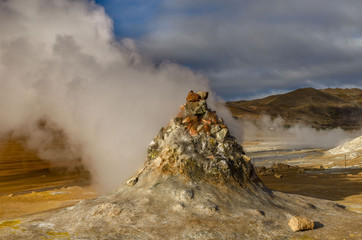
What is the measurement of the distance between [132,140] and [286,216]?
7554 millimetres

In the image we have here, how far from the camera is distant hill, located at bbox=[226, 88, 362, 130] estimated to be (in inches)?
3709

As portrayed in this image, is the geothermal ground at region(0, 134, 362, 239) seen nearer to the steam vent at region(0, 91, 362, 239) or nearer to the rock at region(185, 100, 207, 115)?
the steam vent at region(0, 91, 362, 239)

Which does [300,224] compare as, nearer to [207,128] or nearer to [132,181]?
[207,128]

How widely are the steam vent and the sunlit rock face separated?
27 millimetres

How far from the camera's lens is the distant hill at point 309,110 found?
3709 inches

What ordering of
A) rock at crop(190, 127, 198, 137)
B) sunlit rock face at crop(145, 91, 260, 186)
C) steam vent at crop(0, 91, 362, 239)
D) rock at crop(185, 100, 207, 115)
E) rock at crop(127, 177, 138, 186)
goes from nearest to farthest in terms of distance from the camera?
1. steam vent at crop(0, 91, 362, 239)
2. sunlit rock face at crop(145, 91, 260, 186)
3. rock at crop(127, 177, 138, 186)
4. rock at crop(190, 127, 198, 137)
5. rock at crop(185, 100, 207, 115)

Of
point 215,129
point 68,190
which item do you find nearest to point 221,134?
point 215,129

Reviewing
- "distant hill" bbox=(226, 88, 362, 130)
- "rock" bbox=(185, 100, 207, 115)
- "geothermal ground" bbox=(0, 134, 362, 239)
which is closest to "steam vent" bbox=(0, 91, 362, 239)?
"rock" bbox=(185, 100, 207, 115)

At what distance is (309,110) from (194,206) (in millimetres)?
109936

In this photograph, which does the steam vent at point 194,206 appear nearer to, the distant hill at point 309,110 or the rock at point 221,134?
the rock at point 221,134

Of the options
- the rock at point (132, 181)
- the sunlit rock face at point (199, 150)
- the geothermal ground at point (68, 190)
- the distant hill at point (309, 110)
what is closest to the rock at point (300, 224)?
the geothermal ground at point (68, 190)

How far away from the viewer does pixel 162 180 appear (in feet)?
28.3

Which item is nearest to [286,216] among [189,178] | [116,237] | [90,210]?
[189,178]

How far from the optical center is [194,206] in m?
7.66
